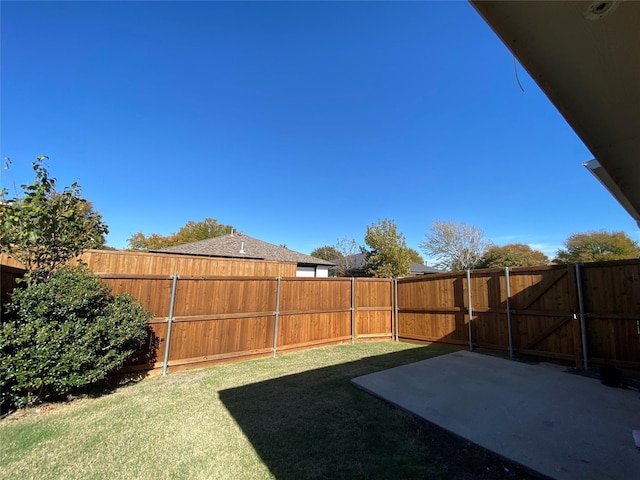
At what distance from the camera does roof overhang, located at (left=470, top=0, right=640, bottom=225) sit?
3.55 ft

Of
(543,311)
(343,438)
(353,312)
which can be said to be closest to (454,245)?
(353,312)

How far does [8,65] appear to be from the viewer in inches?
236

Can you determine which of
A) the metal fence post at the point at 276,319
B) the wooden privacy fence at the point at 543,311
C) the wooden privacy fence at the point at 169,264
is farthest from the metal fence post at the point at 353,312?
the wooden privacy fence at the point at 169,264

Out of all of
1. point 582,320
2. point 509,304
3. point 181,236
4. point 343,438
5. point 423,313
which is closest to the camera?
point 343,438

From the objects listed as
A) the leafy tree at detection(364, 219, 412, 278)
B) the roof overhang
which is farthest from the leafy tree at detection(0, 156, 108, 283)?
the leafy tree at detection(364, 219, 412, 278)

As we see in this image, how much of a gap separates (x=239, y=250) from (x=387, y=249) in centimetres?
989

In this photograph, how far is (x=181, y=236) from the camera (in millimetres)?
36469

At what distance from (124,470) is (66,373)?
6.64 ft

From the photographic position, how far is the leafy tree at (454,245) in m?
28.4

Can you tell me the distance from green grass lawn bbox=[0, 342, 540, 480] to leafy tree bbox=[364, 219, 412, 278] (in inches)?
604

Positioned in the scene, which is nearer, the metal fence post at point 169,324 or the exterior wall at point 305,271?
the metal fence post at point 169,324

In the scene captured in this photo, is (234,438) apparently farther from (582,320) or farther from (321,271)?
(321,271)

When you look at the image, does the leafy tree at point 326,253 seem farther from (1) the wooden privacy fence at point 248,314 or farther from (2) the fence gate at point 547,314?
(2) the fence gate at point 547,314

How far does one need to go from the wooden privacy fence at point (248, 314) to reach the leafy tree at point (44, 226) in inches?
36.6
